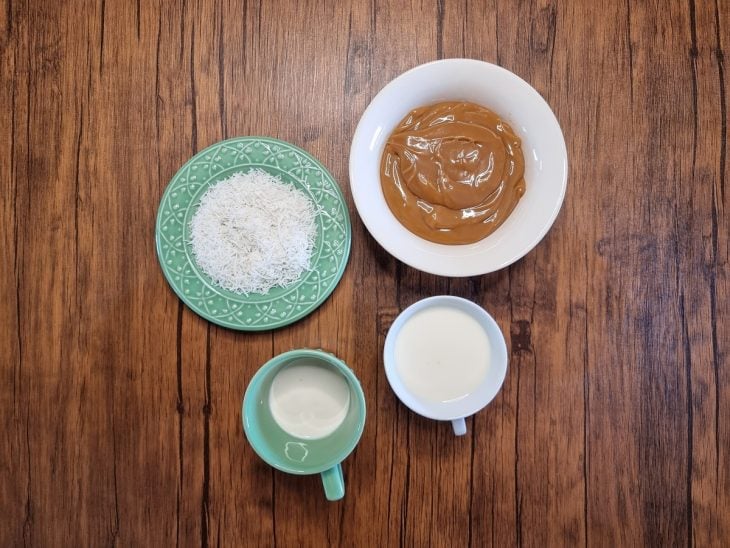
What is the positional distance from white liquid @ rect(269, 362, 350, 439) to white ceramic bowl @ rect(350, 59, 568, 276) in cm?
29

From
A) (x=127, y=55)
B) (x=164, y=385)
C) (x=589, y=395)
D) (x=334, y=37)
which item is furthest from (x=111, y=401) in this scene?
(x=589, y=395)

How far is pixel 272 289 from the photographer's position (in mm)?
1063

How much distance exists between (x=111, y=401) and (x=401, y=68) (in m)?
0.90

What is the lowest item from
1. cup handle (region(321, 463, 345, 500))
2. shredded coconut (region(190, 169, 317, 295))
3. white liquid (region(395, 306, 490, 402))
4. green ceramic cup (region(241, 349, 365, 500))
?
cup handle (region(321, 463, 345, 500))

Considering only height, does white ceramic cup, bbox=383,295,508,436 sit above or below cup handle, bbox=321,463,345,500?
above

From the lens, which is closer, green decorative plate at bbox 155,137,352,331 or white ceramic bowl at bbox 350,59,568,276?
white ceramic bowl at bbox 350,59,568,276

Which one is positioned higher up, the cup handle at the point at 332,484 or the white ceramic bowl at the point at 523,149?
the white ceramic bowl at the point at 523,149

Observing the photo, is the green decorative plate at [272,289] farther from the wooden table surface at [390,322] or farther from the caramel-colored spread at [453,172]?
the caramel-colored spread at [453,172]

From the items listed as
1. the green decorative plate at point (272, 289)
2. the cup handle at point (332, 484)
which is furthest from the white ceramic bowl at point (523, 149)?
the cup handle at point (332, 484)

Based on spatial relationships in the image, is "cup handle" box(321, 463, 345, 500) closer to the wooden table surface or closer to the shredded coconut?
the wooden table surface

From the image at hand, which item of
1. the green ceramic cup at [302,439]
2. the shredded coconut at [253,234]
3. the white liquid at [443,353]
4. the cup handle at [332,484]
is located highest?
the shredded coconut at [253,234]

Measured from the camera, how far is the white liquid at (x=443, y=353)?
105cm

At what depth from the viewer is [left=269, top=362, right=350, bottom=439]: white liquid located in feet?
3.46

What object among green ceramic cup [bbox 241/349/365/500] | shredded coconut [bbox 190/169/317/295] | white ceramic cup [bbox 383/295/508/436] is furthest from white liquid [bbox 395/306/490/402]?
shredded coconut [bbox 190/169/317/295]
